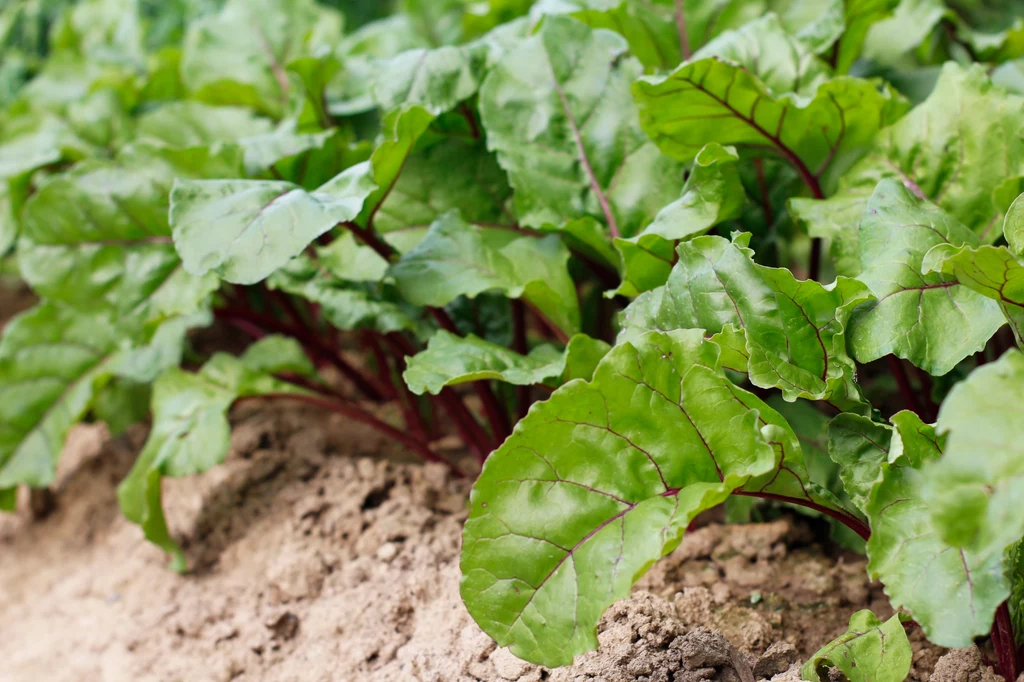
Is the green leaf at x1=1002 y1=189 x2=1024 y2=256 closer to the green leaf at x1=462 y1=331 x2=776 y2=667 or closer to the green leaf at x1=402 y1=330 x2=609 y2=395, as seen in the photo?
the green leaf at x1=462 y1=331 x2=776 y2=667

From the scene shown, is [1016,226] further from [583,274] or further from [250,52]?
[250,52]

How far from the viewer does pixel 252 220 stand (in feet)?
3.79

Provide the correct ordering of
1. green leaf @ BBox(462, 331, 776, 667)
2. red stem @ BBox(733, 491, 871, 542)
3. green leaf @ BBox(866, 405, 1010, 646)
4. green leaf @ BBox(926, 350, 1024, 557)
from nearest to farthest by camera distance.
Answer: green leaf @ BBox(926, 350, 1024, 557) < green leaf @ BBox(866, 405, 1010, 646) < green leaf @ BBox(462, 331, 776, 667) < red stem @ BBox(733, 491, 871, 542)

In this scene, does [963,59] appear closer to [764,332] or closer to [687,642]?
[764,332]

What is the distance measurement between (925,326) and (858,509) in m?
0.24

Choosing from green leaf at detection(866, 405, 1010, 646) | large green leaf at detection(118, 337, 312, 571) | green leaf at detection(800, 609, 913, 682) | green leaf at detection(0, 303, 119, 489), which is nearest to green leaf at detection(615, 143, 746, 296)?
green leaf at detection(866, 405, 1010, 646)

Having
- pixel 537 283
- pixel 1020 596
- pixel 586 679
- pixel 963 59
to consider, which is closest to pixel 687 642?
pixel 586 679

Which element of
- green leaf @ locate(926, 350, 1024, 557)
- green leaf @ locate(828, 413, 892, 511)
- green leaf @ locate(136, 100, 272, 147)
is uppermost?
green leaf @ locate(926, 350, 1024, 557)

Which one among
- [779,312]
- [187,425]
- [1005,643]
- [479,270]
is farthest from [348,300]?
[1005,643]

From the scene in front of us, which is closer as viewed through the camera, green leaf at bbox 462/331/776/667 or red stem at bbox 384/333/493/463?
green leaf at bbox 462/331/776/667

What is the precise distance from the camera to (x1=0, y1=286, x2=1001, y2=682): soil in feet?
3.65

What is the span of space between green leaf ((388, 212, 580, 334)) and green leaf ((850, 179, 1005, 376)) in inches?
18.7

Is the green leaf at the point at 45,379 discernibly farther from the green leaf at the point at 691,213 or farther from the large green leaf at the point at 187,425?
the green leaf at the point at 691,213

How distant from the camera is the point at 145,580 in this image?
1627mm
